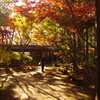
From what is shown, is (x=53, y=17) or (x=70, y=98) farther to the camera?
(x=53, y=17)

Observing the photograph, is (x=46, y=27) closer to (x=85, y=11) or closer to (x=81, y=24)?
(x=81, y=24)

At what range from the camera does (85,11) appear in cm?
659

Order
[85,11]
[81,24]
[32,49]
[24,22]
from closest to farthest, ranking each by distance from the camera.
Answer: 1. [85,11]
2. [81,24]
3. [24,22]
4. [32,49]

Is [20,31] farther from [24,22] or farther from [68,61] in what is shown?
[68,61]

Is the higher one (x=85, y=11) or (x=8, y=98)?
(x=85, y=11)

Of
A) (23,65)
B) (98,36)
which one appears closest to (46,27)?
(23,65)

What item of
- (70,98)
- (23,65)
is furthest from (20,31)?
(70,98)

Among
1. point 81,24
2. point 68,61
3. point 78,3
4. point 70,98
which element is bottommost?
point 70,98

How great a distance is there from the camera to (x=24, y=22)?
12.4 meters

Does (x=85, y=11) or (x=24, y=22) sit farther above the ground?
(x=24, y=22)

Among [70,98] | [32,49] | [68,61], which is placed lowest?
[70,98]

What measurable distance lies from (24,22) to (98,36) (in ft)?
32.0

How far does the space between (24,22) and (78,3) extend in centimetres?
636

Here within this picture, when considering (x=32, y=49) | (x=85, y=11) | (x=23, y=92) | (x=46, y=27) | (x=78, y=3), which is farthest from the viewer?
(x=32, y=49)
